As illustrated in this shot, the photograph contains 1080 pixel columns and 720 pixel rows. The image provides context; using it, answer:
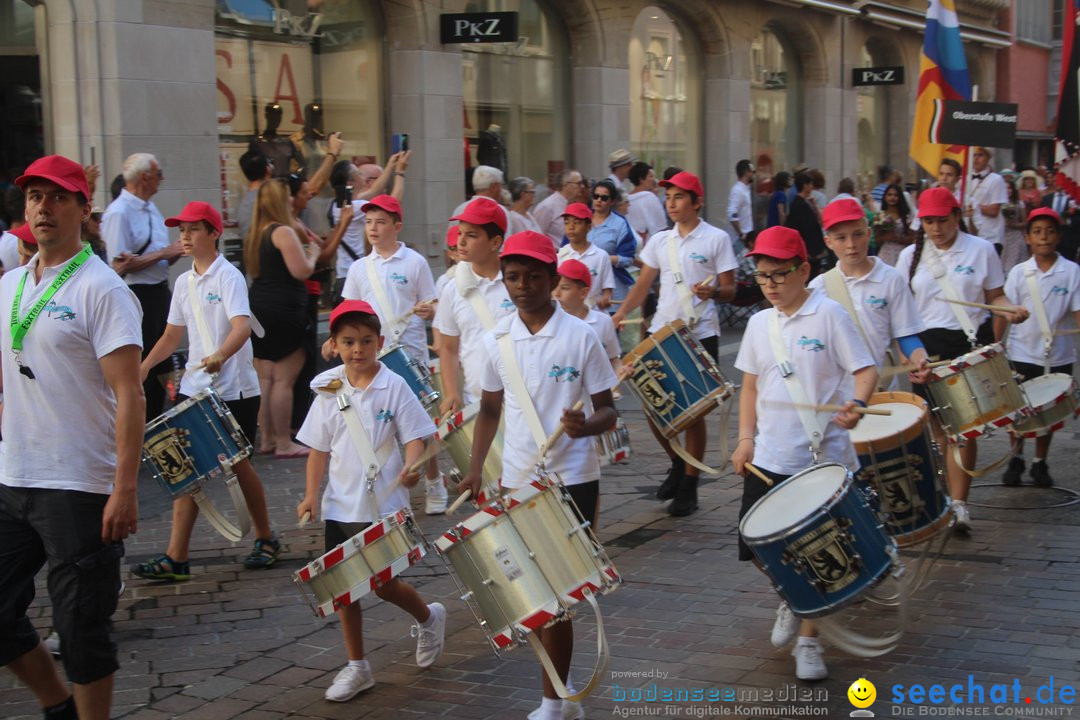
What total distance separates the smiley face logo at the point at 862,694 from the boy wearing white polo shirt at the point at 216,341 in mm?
3517

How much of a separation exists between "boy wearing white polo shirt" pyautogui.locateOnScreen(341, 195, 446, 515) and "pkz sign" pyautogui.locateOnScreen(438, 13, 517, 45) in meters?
7.39

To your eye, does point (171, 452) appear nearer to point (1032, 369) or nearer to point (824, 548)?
point (824, 548)

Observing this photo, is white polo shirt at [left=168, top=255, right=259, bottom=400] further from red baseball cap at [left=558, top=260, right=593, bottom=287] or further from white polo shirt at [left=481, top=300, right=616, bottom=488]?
white polo shirt at [left=481, top=300, right=616, bottom=488]

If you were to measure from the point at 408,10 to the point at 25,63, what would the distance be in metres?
5.25

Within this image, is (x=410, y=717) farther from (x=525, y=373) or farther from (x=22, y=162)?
(x=22, y=162)

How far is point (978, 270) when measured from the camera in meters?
8.35

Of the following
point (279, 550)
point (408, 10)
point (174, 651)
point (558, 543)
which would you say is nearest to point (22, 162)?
point (408, 10)

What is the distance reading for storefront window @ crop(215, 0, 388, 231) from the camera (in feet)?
47.6

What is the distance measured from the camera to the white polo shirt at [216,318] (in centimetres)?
762

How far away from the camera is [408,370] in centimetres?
822

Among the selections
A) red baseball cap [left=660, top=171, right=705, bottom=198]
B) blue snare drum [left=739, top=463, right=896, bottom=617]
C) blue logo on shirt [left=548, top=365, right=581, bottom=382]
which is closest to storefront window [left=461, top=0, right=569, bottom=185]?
red baseball cap [left=660, top=171, right=705, bottom=198]

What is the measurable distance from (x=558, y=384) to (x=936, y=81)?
28.6 ft

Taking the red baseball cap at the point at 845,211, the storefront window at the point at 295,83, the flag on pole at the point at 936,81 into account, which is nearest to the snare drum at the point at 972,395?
the red baseball cap at the point at 845,211

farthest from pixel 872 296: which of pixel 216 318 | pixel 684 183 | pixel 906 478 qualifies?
pixel 216 318
